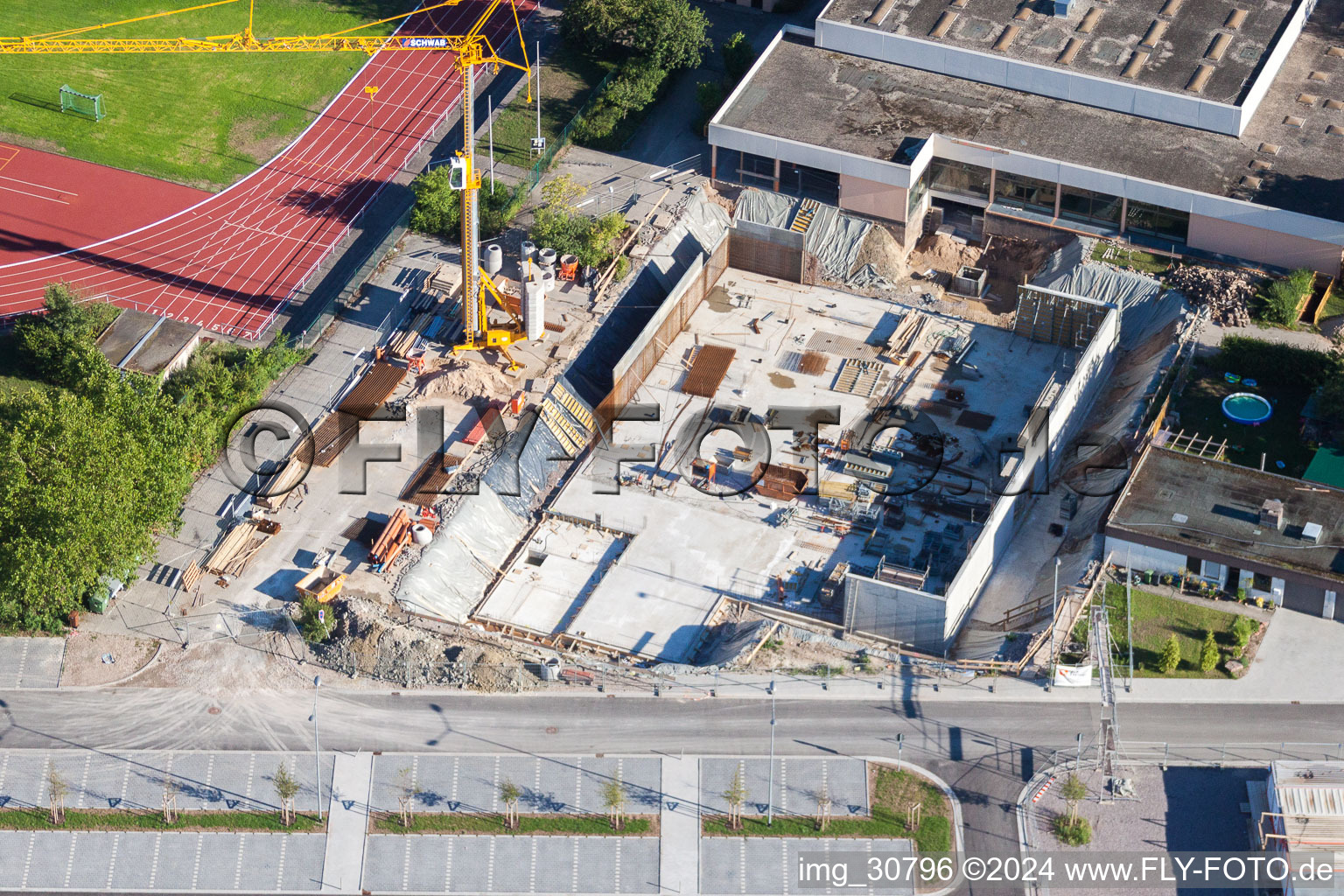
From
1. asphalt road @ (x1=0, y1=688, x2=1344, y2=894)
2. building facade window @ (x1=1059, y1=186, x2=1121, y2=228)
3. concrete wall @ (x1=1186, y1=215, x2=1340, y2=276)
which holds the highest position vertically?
building facade window @ (x1=1059, y1=186, x2=1121, y2=228)

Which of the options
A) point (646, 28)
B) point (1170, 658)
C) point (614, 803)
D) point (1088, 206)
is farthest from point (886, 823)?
point (646, 28)

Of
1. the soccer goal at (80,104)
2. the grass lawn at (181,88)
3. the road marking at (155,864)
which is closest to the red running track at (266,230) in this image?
the grass lawn at (181,88)

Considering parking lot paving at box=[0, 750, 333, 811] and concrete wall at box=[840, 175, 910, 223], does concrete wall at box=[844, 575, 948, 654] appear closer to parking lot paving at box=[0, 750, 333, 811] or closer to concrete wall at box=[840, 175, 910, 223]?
parking lot paving at box=[0, 750, 333, 811]

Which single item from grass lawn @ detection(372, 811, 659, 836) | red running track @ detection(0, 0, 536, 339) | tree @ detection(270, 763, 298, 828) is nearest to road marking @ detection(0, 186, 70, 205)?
red running track @ detection(0, 0, 536, 339)

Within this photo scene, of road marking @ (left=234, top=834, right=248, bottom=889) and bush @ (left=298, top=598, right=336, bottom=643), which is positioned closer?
road marking @ (left=234, top=834, right=248, bottom=889)

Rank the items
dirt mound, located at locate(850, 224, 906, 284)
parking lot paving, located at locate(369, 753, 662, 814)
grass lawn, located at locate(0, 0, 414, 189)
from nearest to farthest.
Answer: parking lot paving, located at locate(369, 753, 662, 814) < dirt mound, located at locate(850, 224, 906, 284) < grass lawn, located at locate(0, 0, 414, 189)

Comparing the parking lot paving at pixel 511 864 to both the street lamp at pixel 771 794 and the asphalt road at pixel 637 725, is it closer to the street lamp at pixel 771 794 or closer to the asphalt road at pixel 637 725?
the asphalt road at pixel 637 725
